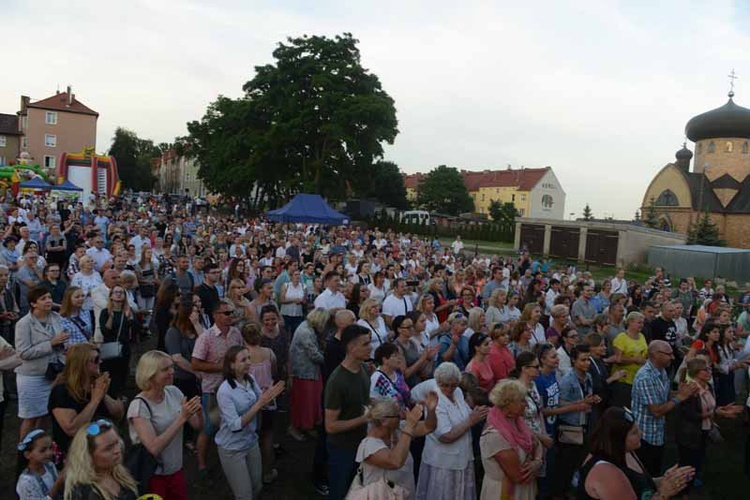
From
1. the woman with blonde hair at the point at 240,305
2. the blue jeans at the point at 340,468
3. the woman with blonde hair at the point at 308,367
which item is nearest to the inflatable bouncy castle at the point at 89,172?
the woman with blonde hair at the point at 240,305

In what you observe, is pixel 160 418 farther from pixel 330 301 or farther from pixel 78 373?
pixel 330 301

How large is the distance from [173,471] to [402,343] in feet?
8.33

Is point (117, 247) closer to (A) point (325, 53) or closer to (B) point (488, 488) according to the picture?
(B) point (488, 488)

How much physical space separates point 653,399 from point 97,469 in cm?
449

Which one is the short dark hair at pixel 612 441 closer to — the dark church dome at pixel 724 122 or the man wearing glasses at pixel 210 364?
the man wearing glasses at pixel 210 364

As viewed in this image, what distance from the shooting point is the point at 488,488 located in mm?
3678

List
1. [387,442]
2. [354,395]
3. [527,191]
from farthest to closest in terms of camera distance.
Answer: [527,191] → [354,395] → [387,442]

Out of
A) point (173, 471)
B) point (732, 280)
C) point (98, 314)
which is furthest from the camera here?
point (732, 280)

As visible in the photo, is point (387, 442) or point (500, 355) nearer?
point (387, 442)

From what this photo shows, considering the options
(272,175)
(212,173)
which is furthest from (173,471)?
(212,173)

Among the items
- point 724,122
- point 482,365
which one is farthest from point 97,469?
point 724,122

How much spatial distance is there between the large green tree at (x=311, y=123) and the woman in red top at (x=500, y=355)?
2937cm

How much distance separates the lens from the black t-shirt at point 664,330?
7664 mm

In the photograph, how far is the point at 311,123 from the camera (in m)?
35.5
